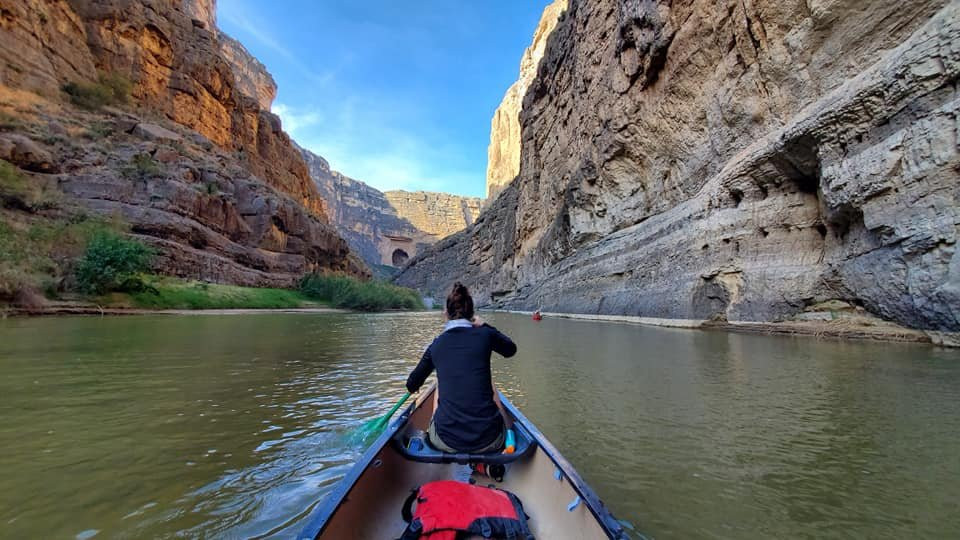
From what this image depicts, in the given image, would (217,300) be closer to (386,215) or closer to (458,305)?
(458,305)

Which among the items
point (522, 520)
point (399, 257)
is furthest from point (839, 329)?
point (399, 257)

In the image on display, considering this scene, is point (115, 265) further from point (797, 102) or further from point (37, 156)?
point (797, 102)

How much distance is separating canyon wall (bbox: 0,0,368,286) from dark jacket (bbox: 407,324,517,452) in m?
27.1

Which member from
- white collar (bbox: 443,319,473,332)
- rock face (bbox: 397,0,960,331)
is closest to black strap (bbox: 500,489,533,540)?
white collar (bbox: 443,319,473,332)

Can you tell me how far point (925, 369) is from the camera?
5926 millimetres

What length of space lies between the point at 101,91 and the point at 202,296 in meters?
20.1

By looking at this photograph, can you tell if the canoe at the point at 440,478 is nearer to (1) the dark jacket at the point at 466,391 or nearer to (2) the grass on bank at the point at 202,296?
(1) the dark jacket at the point at 466,391

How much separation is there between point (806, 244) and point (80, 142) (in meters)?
36.9

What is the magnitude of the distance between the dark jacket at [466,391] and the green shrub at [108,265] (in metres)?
21.8

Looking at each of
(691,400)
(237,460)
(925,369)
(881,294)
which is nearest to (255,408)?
(237,460)

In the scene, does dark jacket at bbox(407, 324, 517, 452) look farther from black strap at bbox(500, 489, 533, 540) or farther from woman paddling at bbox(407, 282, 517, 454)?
black strap at bbox(500, 489, 533, 540)

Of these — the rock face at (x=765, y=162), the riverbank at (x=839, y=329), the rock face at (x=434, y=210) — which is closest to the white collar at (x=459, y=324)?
the rock face at (x=765, y=162)

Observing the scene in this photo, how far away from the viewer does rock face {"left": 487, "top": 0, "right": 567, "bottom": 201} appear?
267 feet

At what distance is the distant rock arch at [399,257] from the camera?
122312mm
